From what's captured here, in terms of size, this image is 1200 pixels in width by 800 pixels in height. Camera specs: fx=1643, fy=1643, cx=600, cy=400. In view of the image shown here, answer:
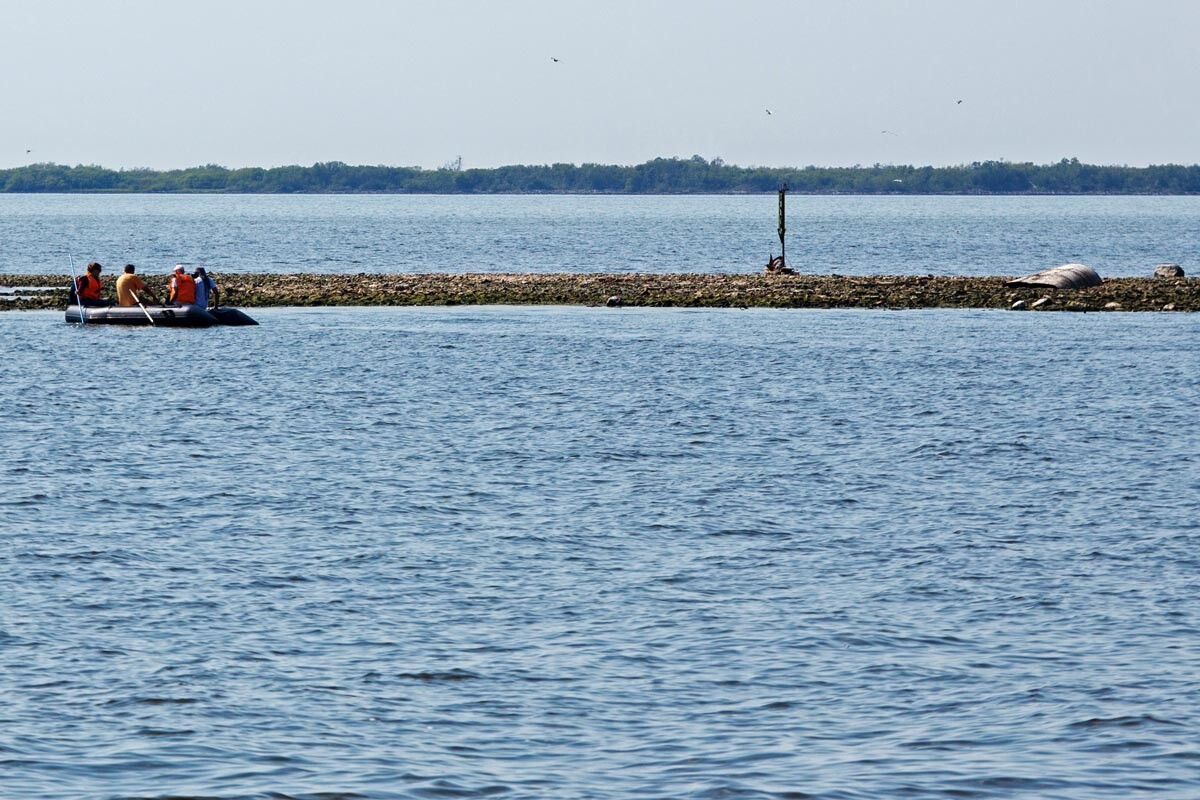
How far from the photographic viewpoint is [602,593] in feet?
56.1

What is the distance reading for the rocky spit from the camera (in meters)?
55.9

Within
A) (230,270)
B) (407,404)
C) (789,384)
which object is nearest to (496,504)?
(407,404)

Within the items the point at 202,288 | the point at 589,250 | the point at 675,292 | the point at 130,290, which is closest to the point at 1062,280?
the point at 675,292

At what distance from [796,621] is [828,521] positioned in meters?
5.35

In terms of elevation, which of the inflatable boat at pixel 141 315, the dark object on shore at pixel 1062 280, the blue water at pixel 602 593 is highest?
the dark object on shore at pixel 1062 280

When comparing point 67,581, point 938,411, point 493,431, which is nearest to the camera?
point 67,581

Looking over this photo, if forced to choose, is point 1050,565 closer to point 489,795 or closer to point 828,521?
point 828,521

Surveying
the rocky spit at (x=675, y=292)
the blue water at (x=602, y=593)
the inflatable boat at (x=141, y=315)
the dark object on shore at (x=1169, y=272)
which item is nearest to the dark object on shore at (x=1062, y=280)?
the rocky spit at (x=675, y=292)

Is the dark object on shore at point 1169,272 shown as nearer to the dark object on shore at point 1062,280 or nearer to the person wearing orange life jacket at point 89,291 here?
the dark object on shore at point 1062,280

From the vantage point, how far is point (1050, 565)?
61.2ft

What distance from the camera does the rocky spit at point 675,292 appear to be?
55.9 meters

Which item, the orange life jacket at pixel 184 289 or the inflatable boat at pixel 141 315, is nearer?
the inflatable boat at pixel 141 315

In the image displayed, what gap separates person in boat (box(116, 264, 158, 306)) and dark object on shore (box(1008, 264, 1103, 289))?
97.7 feet

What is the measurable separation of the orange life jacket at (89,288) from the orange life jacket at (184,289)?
7.58ft
